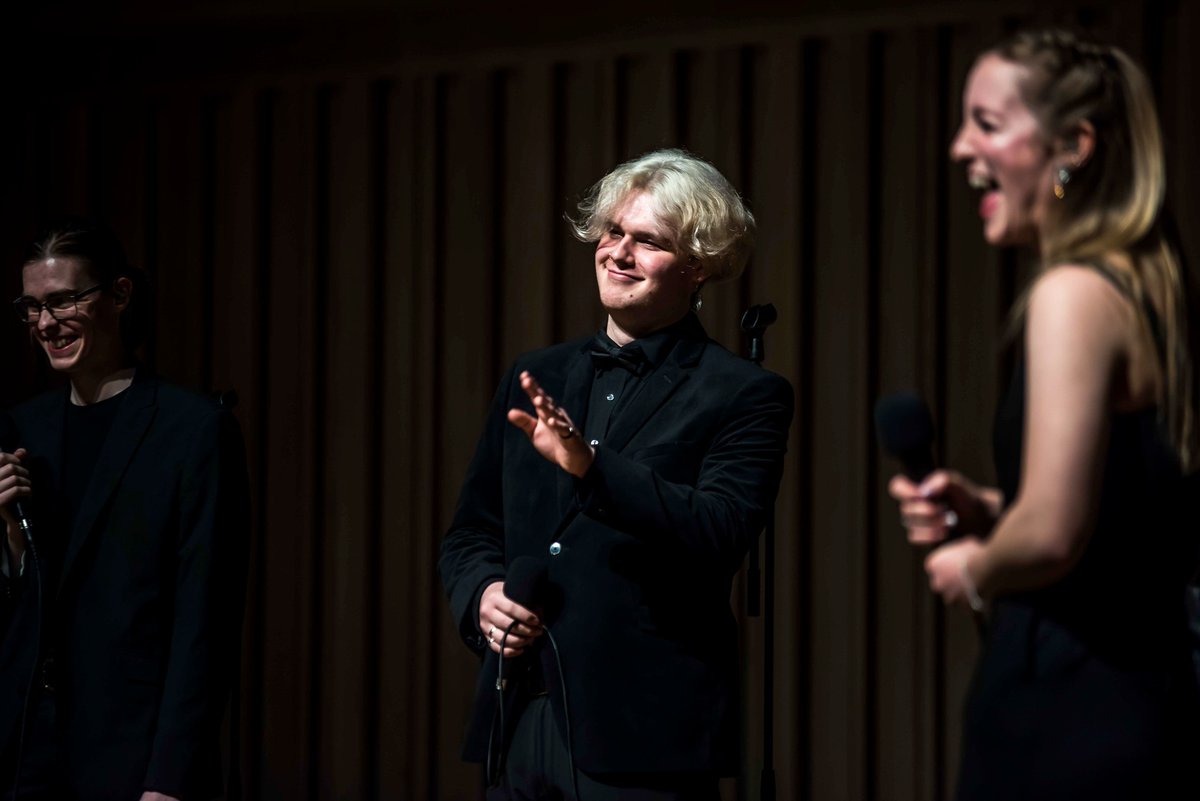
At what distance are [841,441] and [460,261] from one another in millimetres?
1400

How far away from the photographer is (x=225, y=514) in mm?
2854

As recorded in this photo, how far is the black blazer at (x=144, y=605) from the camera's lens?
8.99 feet

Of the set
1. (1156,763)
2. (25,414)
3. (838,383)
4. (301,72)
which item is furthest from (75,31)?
(1156,763)

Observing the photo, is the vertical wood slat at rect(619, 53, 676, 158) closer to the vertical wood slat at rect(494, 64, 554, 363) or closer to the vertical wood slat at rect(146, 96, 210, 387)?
the vertical wood slat at rect(494, 64, 554, 363)

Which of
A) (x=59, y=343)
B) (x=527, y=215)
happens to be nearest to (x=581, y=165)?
(x=527, y=215)

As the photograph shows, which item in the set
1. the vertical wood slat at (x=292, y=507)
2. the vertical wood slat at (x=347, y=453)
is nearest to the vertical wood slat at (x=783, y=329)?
the vertical wood slat at (x=347, y=453)

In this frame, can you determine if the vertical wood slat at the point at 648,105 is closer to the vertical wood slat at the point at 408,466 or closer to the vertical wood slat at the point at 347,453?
the vertical wood slat at the point at 408,466

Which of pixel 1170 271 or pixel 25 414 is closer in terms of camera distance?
pixel 1170 271

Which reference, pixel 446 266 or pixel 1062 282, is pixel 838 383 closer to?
pixel 446 266

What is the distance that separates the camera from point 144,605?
279 cm

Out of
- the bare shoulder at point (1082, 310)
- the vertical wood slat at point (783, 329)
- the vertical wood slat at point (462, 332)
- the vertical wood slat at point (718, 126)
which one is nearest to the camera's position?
the bare shoulder at point (1082, 310)

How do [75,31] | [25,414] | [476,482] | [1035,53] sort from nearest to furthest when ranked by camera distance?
[1035,53] → [476,482] → [25,414] → [75,31]

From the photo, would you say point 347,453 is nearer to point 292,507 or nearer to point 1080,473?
point 292,507

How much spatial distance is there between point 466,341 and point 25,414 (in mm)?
1917
